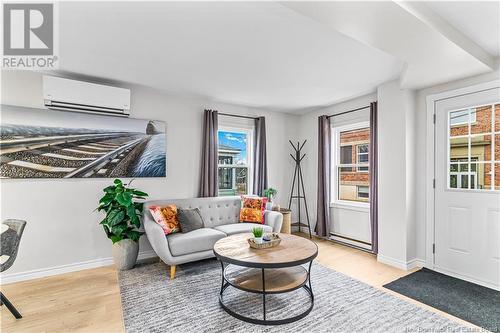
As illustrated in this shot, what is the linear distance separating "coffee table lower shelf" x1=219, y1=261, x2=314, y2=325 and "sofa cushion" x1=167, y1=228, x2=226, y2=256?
0.61m

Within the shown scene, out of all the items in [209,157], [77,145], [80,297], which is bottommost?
[80,297]

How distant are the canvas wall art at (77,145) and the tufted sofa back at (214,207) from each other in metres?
0.52

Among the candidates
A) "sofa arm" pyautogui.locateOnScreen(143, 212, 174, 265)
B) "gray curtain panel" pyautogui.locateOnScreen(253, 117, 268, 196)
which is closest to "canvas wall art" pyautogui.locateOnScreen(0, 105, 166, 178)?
"sofa arm" pyautogui.locateOnScreen(143, 212, 174, 265)

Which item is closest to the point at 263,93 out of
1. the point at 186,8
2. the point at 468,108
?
the point at 186,8

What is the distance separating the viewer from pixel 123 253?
3.26 metres

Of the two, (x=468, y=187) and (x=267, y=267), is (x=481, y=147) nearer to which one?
(x=468, y=187)

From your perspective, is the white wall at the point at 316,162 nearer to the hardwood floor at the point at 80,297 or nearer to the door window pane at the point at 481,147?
the hardwood floor at the point at 80,297

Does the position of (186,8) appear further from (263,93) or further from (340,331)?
(340,331)

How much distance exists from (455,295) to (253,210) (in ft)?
8.40

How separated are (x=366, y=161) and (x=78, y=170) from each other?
4.24 metres

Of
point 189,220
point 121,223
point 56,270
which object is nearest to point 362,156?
point 189,220

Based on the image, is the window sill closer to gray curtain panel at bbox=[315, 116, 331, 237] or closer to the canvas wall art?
gray curtain panel at bbox=[315, 116, 331, 237]

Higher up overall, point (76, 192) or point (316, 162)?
point (316, 162)

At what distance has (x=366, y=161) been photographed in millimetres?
4273
